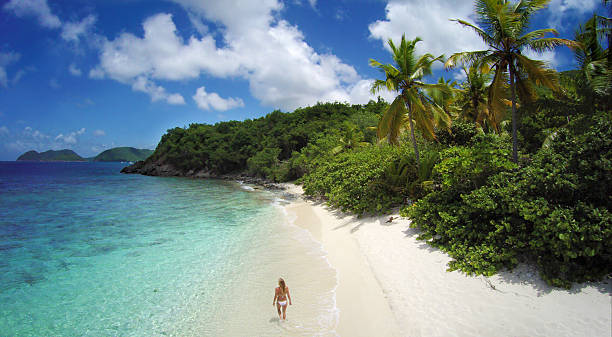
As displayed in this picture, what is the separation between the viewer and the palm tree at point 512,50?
928 centimetres

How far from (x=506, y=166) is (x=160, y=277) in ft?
35.9

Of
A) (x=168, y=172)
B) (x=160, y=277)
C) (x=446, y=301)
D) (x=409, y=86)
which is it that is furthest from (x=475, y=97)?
(x=168, y=172)

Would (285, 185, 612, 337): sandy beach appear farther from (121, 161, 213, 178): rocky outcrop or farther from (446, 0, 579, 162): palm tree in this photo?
(121, 161, 213, 178): rocky outcrop

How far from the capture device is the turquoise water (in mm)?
6480

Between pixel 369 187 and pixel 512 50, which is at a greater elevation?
pixel 512 50

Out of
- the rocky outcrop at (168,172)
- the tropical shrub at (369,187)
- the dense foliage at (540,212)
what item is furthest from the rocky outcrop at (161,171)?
the dense foliage at (540,212)

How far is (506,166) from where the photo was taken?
7.69 meters

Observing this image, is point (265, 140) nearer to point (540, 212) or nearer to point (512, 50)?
point (512, 50)

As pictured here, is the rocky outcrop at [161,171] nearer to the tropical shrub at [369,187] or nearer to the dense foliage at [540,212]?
the tropical shrub at [369,187]

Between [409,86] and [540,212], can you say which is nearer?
[540,212]

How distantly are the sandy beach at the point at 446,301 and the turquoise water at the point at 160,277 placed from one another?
78cm

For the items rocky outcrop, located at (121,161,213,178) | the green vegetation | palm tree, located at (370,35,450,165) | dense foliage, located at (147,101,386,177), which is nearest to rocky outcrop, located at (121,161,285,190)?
rocky outcrop, located at (121,161,213,178)

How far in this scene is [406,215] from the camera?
1071 centimetres

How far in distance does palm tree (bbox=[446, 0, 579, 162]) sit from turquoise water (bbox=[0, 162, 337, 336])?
Result: 8729mm
